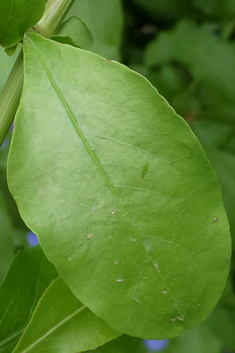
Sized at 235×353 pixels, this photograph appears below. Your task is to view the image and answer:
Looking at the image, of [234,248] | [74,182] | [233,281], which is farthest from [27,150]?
[233,281]

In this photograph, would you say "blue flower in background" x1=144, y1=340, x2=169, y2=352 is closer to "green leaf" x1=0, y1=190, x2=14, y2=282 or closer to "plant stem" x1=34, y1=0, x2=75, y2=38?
"green leaf" x1=0, y1=190, x2=14, y2=282

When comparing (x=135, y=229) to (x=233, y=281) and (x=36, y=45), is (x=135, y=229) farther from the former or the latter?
(x=233, y=281)

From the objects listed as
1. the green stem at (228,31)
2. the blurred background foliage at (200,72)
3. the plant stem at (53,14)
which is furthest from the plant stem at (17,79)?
the green stem at (228,31)

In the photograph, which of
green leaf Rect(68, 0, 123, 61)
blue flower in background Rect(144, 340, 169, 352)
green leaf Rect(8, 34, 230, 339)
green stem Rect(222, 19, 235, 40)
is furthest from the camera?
green stem Rect(222, 19, 235, 40)

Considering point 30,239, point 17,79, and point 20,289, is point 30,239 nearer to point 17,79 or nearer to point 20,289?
point 20,289

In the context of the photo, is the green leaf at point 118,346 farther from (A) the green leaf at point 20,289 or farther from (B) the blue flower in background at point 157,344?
(B) the blue flower in background at point 157,344

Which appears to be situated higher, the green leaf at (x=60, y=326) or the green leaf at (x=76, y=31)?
the green leaf at (x=76, y=31)

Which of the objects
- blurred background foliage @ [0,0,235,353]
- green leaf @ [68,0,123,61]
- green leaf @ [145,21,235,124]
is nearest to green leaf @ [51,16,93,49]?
green leaf @ [68,0,123,61]
